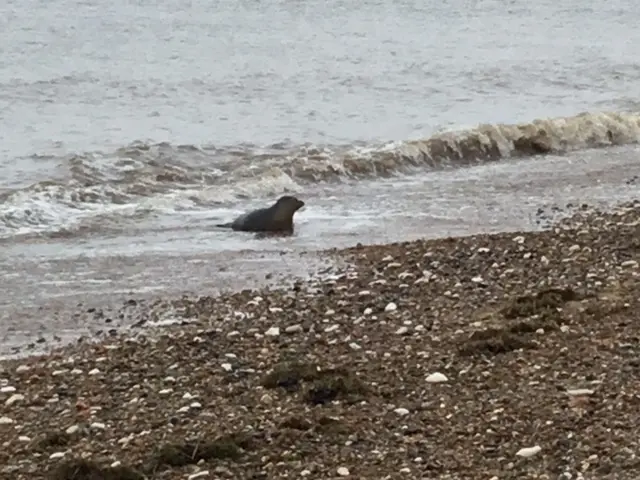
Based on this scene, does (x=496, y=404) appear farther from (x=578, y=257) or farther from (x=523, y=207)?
(x=523, y=207)

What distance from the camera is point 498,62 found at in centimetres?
3083

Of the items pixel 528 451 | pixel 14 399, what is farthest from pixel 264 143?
pixel 528 451

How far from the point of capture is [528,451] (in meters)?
6.05

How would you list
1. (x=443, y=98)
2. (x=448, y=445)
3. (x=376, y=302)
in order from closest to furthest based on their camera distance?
(x=448, y=445)
(x=376, y=302)
(x=443, y=98)

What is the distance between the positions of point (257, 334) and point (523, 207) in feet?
20.4

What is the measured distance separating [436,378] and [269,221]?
5874mm

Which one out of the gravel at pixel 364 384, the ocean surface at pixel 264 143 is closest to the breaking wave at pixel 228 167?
the ocean surface at pixel 264 143

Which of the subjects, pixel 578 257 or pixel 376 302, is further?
pixel 578 257

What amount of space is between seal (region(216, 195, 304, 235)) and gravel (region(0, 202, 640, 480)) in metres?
2.53

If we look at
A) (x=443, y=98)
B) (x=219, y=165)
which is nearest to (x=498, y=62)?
(x=443, y=98)

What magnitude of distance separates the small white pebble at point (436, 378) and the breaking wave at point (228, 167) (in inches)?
264

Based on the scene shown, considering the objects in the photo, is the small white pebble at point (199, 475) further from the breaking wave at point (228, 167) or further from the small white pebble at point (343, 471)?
the breaking wave at point (228, 167)

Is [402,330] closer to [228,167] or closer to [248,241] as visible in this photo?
[248,241]

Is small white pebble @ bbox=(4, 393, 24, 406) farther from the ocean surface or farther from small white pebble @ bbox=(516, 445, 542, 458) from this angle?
small white pebble @ bbox=(516, 445, 542, 458)
